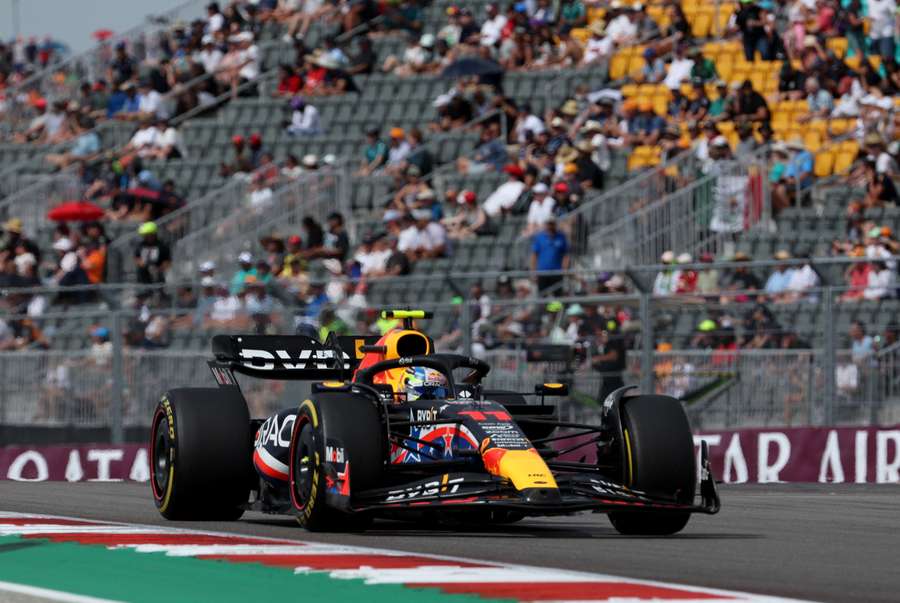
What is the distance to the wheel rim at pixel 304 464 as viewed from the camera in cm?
1059

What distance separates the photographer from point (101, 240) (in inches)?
1131

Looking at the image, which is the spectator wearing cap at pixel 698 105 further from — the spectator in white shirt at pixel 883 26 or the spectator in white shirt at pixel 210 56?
the spectator in white shirt at pixel 210 56

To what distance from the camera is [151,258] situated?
27.8m

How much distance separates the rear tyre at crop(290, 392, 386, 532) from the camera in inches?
405

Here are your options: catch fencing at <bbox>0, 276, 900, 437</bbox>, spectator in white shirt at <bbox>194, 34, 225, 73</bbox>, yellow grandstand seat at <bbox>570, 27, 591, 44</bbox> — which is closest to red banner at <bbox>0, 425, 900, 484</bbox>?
catch fencing at <bbox>0, 276, 900, 437</bbox>

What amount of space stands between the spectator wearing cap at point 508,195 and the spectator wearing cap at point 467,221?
17cm

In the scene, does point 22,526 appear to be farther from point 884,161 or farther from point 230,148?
point 230,148

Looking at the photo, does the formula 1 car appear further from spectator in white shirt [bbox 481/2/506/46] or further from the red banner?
spectator in white shirt [bbox 481/2/506/46]

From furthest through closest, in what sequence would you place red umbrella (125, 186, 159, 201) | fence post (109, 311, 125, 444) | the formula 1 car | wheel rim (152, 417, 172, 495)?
red umbrella (125, 186, 159, 201) < fence post (109, 311, 125, 444) < wheel rim (152, 417, 172, 495) < the formula 1 car

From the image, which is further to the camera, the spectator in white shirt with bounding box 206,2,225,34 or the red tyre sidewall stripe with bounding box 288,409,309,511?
the spectator in white shirt with bounding box 206,2,225,34

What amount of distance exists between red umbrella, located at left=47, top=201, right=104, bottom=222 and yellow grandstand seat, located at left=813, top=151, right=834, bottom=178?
35.7 feet

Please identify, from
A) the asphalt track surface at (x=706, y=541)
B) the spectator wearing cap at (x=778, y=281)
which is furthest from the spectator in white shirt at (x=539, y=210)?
the asphalt track surface at (x=706, y=541)

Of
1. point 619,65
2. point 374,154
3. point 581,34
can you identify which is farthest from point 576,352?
point 581,34

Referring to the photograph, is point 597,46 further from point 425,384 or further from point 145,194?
point 425,384
